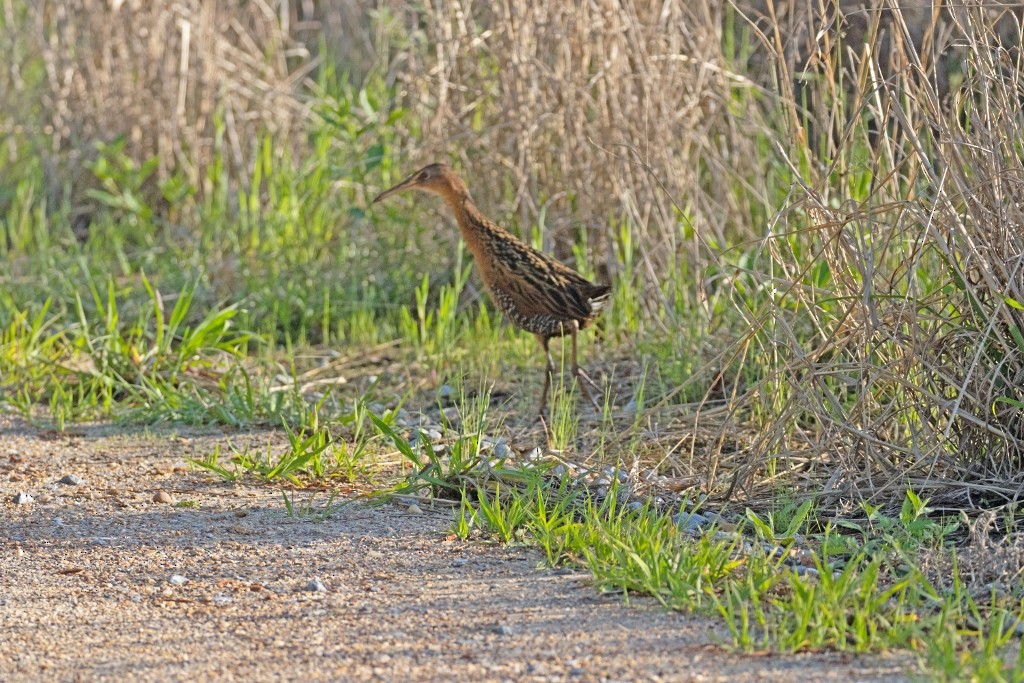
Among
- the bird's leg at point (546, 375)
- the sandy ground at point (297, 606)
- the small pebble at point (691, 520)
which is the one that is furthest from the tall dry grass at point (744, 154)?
the sandy ground at point (297, 606)

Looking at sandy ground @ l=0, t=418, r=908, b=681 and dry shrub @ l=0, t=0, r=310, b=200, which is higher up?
dry shrub @ l=0, t=0, r=310, b=200

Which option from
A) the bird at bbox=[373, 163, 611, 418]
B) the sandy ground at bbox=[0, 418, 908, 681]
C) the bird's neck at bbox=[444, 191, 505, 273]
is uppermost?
the bird's neck at bbox=[444, 191, 505, 273]

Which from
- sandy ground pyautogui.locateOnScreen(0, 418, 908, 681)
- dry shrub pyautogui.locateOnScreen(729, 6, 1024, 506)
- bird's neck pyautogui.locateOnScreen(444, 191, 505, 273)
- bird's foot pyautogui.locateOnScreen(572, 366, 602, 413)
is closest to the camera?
sandy ground pyautogui.locateOnScreen(0, 418, 908, 681)

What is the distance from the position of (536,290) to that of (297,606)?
218 cm

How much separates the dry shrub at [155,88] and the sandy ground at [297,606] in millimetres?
4040

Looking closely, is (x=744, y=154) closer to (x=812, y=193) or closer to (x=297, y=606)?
(x=812, y=193)

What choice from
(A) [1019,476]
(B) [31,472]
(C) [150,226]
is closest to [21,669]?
(B) [31,472]

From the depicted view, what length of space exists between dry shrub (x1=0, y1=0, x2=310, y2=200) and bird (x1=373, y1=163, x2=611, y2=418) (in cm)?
298

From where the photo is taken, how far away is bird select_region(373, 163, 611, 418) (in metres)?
5.32

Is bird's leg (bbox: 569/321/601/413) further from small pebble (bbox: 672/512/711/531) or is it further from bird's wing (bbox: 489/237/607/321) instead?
small pebble (bbox: 672/512/711/531)

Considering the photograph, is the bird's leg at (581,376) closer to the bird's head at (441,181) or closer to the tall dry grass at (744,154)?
the tall dry grass at (744,154)

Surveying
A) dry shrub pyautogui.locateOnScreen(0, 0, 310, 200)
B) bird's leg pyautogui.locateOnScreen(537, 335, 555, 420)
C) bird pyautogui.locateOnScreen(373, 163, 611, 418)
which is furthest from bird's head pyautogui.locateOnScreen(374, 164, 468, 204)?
dry shrub pyautogui.locateOnScreen(0, 0, 310, 200)

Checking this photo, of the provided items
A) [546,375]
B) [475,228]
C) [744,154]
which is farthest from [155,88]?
[546,375]

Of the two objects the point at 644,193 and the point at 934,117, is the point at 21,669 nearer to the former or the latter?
the point at 934,117
